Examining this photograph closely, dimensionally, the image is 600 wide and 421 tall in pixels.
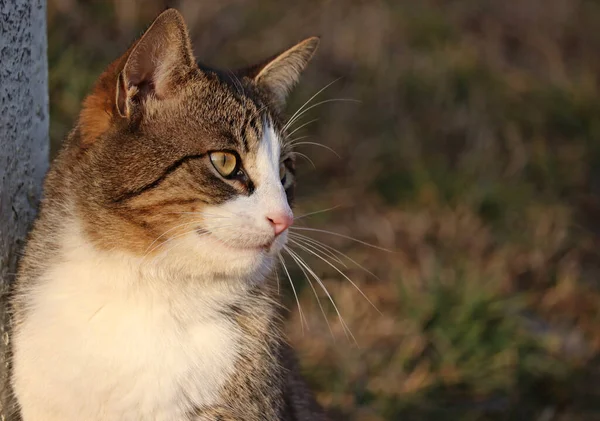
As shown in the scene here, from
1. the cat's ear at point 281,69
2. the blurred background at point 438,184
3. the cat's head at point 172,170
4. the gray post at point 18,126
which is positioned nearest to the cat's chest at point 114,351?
the cat's head at point 172,170

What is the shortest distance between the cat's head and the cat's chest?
13 cm

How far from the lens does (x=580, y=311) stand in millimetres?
4469

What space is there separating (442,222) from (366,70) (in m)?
1.51

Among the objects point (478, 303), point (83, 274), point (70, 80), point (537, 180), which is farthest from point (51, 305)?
point (537, 180)

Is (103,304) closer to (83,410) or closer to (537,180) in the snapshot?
(83,410)

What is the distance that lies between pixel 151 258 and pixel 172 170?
25 centimetres

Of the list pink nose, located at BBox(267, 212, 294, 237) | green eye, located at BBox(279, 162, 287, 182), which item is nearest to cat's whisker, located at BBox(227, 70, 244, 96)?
green eye, located at BBox(279, 162, 287, 182)

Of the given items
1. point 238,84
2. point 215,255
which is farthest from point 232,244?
point 238,84

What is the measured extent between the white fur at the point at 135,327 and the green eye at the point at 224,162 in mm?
84

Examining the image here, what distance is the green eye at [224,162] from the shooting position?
238cm

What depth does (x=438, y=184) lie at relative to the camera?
5008 millimetres

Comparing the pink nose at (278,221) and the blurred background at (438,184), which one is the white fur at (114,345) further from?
the blurred background at (438,184)

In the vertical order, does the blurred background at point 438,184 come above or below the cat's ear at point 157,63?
below

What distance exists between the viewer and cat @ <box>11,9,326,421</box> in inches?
89.1
